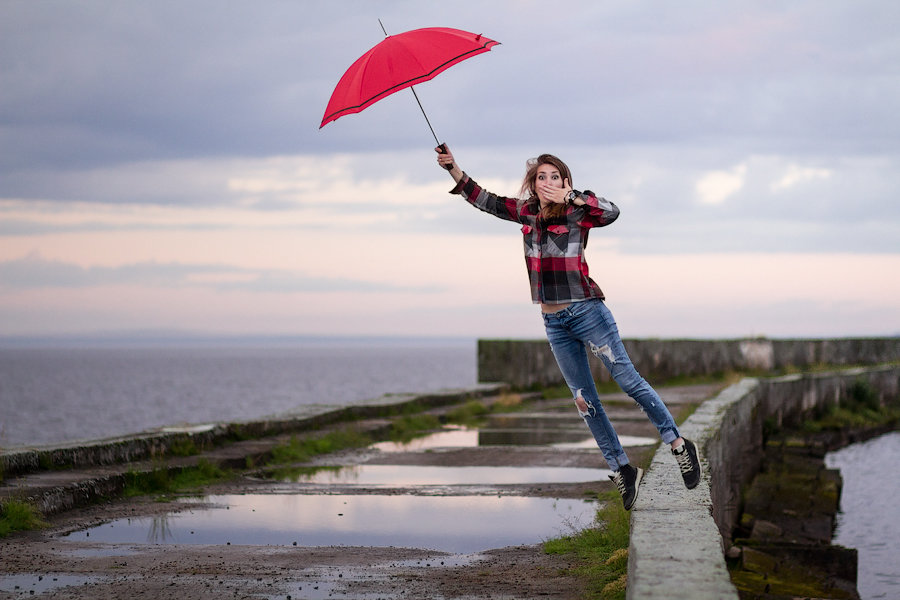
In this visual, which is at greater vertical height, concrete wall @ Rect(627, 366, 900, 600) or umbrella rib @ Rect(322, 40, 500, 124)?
umbrella rib @ Rect(322, 40, 500, 124)

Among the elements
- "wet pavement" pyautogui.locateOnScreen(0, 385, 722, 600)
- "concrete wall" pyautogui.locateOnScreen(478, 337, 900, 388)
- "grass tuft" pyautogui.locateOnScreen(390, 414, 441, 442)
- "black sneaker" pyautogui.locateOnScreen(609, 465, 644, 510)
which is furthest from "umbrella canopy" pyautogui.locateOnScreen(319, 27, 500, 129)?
"concrete wall" pyautogui.locateOnScreen(478, 337, 900, 388)

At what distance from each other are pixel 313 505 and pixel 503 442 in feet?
16.3

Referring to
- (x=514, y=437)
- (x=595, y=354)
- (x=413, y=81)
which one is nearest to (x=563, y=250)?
(x=595, y=354)

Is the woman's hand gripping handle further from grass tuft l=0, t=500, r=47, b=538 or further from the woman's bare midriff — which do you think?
grass tuft l=0, t=500, r=47, b=538

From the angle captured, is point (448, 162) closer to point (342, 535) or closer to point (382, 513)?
point (342, 535)

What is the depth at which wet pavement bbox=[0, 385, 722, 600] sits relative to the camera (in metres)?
5.73

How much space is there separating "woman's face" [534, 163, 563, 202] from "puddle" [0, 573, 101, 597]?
3.19 m

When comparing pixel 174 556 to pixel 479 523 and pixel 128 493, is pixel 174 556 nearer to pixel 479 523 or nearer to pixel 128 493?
pixel 479 523

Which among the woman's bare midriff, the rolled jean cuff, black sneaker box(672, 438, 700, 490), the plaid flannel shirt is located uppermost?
the plaid flannel shirt

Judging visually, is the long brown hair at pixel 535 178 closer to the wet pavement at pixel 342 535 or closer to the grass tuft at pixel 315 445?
the wet pavement at pixel 342 535

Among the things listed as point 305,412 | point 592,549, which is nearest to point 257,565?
point 592,549

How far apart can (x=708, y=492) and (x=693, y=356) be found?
18214 millimetres

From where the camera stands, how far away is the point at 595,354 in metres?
6.13

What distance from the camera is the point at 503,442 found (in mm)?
13289
